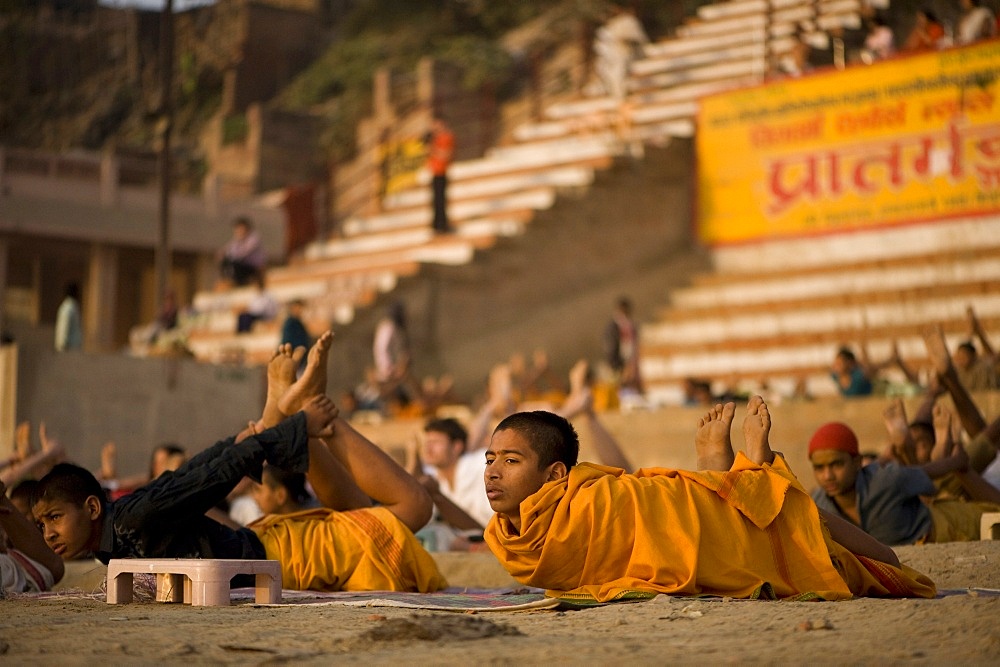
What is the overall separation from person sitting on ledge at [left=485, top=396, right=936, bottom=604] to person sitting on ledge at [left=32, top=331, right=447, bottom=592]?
2.96 ft

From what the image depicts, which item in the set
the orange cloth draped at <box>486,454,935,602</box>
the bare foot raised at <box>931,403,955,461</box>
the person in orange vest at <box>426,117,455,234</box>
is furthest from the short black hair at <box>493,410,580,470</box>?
the person in orange vest at <box>426,117,455,234</box>

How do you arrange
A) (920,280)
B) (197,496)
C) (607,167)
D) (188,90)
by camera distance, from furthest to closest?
1. (188,90)
2. (607,167)
3. (920,280)
4. (197,496)

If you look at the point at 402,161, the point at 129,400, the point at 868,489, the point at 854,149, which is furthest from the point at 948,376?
the point at 402,161

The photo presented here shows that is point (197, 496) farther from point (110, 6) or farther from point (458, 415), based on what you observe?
point (110, 6)

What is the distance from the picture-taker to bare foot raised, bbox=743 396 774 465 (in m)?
5.21

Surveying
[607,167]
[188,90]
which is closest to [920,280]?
[607,167]

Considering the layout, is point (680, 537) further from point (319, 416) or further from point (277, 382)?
point (277, 382)

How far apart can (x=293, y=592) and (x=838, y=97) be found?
1211cm

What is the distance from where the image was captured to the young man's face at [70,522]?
5.95m

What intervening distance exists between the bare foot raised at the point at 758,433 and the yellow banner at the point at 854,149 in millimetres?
10956

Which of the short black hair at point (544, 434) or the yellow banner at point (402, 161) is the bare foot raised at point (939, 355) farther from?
the yellow banner at point (402, 161)

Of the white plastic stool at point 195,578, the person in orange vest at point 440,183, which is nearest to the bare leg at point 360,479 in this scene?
the white plastic stool at point 195,578

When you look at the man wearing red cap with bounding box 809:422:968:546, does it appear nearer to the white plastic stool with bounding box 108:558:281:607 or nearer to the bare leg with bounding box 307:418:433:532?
the bare leg with bounding box 307:418:433:532

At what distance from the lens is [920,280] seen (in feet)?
49.9
